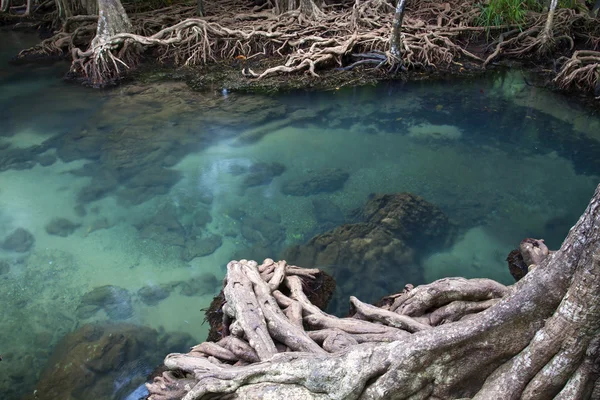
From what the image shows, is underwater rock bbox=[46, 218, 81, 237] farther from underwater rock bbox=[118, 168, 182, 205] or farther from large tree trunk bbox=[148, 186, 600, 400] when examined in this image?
large tree trunk bbox=[148, 186, 600, 400]

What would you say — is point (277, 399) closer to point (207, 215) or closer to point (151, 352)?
point (151, 352)

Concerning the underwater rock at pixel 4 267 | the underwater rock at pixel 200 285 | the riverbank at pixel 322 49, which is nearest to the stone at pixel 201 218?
the underwater rock at pixel 200 285

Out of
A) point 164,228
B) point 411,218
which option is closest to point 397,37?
point 411,218

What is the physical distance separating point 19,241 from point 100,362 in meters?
2.65

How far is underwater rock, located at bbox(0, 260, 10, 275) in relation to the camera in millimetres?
5723

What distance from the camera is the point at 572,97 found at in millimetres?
9906

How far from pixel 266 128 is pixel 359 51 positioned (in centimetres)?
386

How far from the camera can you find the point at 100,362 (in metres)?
4.48

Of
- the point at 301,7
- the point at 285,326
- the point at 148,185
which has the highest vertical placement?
the point at 301,7

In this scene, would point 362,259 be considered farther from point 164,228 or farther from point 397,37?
point 397,37

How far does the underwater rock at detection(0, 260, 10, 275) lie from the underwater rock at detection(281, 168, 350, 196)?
3660mm

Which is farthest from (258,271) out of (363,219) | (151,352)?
(363,219)

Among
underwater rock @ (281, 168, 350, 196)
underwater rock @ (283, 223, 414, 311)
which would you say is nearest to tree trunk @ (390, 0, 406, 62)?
underwater rock @ (281, 168, 350, 196)

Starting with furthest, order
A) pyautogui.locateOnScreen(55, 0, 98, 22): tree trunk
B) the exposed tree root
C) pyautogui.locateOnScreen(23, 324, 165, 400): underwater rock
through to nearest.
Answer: pyautogui.locateOnScreen(55, 0, 98, 22): tree trunk
the exposed tree root
pyautogui.locateOnScreen(23, 324, 165, 400): underwater rock
